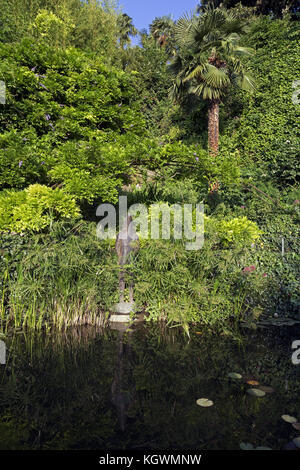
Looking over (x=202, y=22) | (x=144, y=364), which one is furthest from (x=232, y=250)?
(x=202, y=22)

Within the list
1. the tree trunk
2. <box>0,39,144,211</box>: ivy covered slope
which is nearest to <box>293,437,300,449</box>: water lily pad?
<box>0,39,144,211</box>: ivy covered slope

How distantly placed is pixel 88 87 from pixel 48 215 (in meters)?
3.43

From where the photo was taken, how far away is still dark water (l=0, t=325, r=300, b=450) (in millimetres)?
2205

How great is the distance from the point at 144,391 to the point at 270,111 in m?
11.2

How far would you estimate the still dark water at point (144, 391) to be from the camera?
2205 millimetres

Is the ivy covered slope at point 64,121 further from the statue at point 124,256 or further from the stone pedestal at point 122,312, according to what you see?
the stone pedestal at point 122,312

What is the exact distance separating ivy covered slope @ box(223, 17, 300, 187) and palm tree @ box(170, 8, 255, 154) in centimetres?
162

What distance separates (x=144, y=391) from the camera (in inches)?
111

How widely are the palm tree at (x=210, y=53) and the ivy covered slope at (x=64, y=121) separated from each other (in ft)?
11.4
